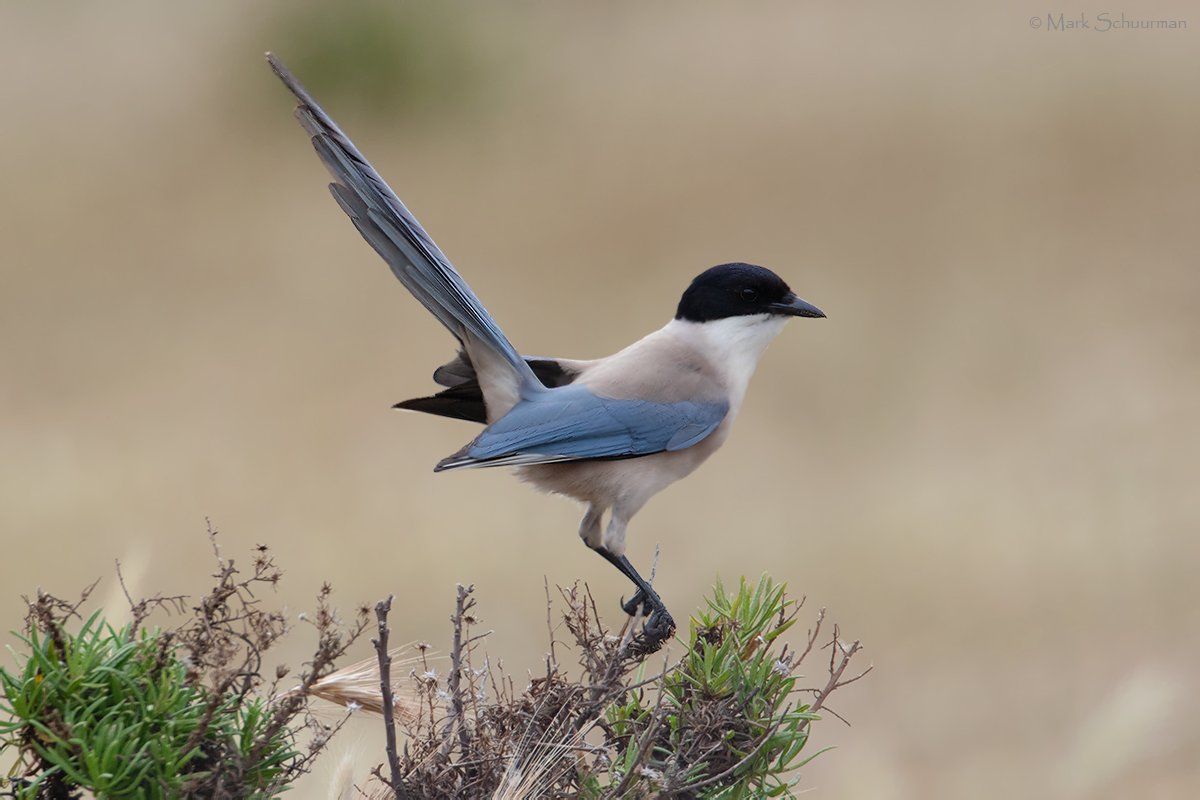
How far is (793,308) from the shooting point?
2369 millimetres

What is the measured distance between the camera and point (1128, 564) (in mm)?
4918

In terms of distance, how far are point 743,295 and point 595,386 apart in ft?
1.04

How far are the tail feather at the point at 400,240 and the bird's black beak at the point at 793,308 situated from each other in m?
0.44

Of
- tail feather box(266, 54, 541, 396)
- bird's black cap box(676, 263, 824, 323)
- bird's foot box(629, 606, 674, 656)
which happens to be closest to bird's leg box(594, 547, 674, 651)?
bird's foot box(629, 606, 674, 656)

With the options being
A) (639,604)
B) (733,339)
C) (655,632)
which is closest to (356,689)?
(655,632)

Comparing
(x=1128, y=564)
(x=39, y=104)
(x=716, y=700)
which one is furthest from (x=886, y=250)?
(x=716, y=700)

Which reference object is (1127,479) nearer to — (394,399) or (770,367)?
(770,367)

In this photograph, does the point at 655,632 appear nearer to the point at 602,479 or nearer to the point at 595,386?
the point at 602,479

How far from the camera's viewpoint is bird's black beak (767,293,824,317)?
236cm

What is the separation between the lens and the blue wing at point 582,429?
206cm

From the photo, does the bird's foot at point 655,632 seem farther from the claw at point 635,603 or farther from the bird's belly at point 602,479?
the bird's belly at point 602,479

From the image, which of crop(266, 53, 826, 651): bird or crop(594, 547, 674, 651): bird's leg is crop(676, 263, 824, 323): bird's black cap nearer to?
crop(266, 53, 826, 651): bird

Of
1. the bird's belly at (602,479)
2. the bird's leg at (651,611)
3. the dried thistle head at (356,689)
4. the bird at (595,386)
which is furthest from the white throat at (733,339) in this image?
the dried thistle head at (356,689)

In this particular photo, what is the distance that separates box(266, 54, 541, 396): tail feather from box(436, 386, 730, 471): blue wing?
7 centimetres
